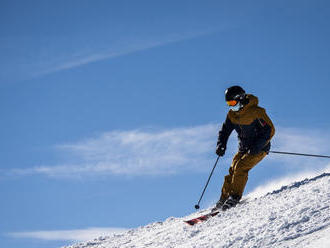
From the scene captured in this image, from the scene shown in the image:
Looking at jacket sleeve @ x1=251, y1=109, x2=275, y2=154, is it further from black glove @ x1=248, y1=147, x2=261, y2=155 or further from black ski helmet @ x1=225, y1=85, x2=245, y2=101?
black ski helmet @ x1=225, y1=85, x2=245, y2=101

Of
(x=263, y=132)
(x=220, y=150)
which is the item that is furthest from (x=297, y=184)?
(x=220, y=150)

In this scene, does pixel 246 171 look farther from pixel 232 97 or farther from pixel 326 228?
pixel 326 228

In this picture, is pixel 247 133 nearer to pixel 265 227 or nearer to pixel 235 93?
pixel 235 93

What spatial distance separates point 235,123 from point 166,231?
7.53 ft

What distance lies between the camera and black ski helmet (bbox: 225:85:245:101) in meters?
8.15

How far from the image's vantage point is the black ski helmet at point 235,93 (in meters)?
8.15

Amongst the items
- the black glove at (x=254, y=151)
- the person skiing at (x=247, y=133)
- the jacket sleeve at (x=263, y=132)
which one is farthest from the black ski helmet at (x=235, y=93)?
the black glove at (x=254, y=151)

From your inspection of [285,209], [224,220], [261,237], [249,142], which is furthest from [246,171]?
[261,237]

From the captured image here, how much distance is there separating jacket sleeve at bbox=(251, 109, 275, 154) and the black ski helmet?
0.46 meters

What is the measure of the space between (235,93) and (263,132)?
2.79 feet

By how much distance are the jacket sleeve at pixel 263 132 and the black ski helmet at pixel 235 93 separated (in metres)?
0.46

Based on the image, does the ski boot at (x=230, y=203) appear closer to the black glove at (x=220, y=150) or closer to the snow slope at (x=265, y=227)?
the snow slope at (x=265, y=227)

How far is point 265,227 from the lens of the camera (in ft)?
19.1

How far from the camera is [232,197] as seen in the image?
Result: 321 inches
